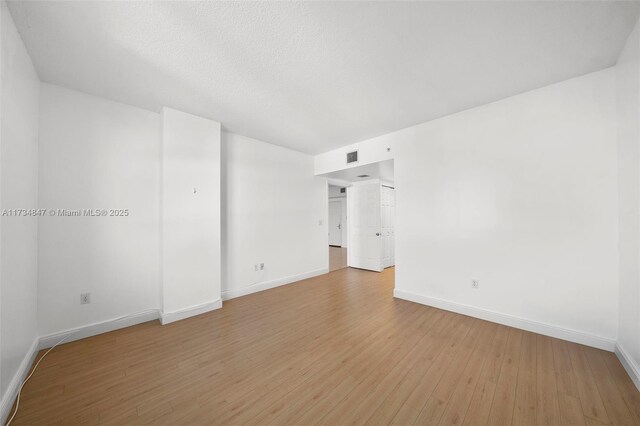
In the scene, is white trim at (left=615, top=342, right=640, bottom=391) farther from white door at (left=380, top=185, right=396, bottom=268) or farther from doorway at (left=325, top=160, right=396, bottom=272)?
white door at (left=380, top=185, right=396, bottom=268)

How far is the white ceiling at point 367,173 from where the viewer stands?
175 inches

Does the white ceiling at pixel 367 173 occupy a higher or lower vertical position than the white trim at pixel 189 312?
higher

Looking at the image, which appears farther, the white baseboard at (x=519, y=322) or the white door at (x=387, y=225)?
the white door at (x=387, y=225)

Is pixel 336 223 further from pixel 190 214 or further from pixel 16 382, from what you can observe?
pixel 16 382

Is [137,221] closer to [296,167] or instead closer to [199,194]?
[199,194]

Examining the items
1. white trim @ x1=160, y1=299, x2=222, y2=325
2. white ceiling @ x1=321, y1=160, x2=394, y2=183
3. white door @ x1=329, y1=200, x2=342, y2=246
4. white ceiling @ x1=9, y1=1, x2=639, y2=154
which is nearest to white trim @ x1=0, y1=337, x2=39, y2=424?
white trim @ x1=160, y1=299, x2=222, y2=325

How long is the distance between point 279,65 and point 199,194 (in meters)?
2.11

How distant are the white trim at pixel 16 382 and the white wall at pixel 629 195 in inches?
181

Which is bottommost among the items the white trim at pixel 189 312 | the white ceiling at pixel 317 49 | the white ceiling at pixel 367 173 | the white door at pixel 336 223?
the white trim at pixel 189 312

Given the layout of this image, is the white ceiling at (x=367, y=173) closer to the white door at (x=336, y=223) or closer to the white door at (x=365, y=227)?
the white door at (x=365, y=227)

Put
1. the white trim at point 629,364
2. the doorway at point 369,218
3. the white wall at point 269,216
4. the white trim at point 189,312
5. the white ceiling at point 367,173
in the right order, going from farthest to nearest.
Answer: the doorway at point 369,218
the white ceiling at point 367,173
the white wall at point 269,216
the white trim at point 189,312
the white trim at point 629,364

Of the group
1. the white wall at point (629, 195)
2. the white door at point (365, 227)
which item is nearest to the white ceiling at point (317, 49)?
the white wall at point (629, 195)

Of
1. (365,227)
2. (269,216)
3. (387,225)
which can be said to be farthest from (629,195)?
(269,216)

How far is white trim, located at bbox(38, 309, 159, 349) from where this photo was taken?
2383 millimetres
